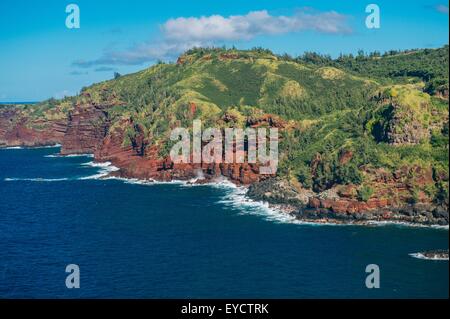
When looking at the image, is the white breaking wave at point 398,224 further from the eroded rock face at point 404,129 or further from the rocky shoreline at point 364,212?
the eroded rock face at point 404,129

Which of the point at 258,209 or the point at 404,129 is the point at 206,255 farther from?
the point at 404,129

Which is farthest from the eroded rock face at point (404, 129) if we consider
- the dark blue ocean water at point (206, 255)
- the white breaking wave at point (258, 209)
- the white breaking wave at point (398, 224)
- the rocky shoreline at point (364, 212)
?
the white breaking wave at point (258, 209)

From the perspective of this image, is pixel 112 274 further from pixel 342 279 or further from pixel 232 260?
pixel 342 279

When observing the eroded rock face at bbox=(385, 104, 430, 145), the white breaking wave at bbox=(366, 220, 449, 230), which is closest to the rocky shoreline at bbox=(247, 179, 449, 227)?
the white breaking wave at bbox=(366, 220, 449, 230)

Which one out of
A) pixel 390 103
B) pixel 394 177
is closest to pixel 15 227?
pixel 394 177

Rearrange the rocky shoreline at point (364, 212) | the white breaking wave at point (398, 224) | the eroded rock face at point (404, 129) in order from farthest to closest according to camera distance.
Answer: the eroded rock face at point (404, 129) → the rocky shoreline at point (364, 212) → the white breaking wave at point (398, 224)

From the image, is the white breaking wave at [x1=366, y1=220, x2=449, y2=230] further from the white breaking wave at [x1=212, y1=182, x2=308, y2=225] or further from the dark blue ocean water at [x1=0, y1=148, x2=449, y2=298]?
the white breaking wave at [x1=212, y1=182, x2=308, y2=225]

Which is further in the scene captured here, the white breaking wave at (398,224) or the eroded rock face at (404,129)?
the eroded rock face at (404,129)
